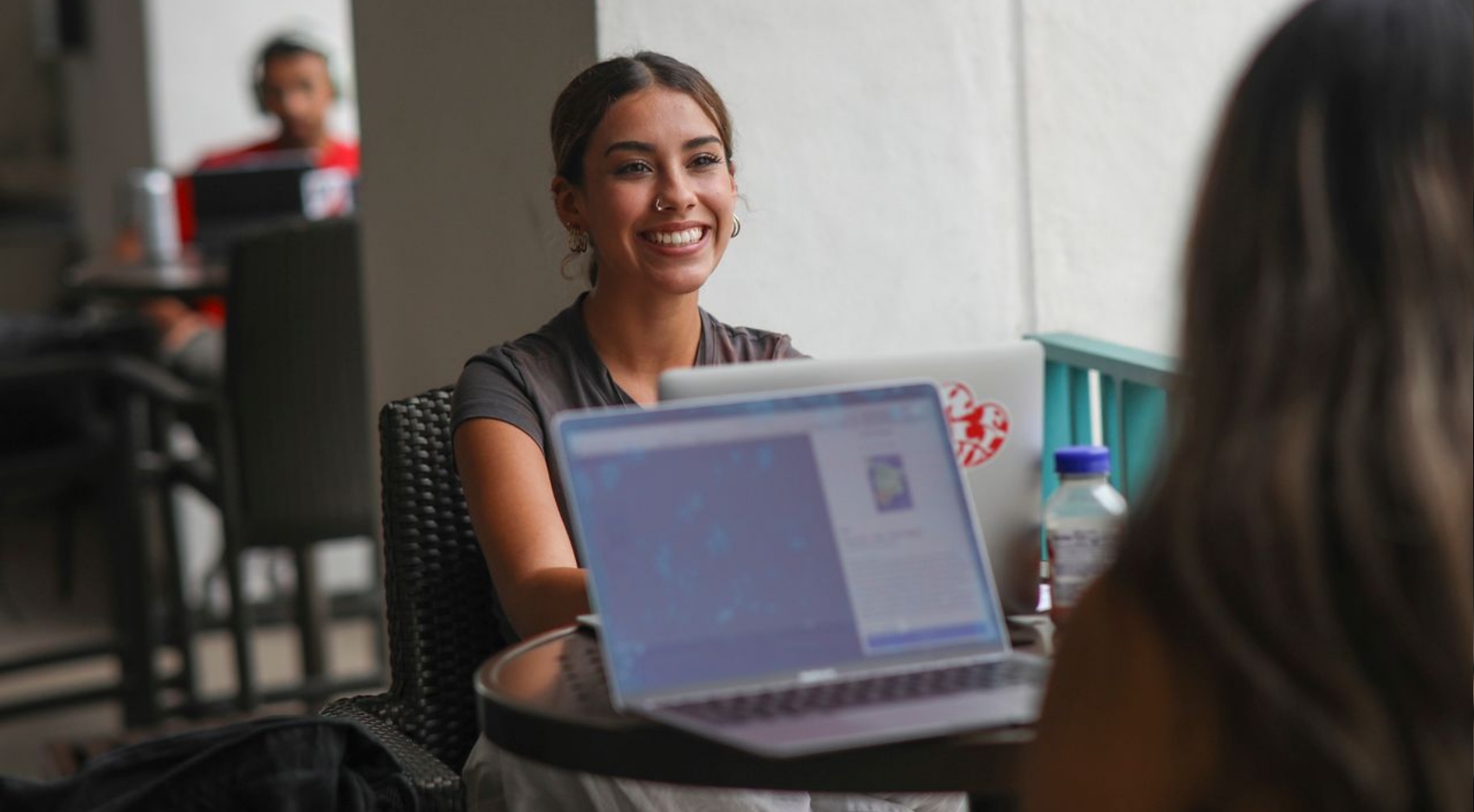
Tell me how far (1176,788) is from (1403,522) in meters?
0.17

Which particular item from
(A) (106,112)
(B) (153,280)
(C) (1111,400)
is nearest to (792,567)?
(C) (1111,400)

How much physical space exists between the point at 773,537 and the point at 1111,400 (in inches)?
51.3

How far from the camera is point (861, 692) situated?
4.51 feet

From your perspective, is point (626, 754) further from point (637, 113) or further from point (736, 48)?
point (736, 48)

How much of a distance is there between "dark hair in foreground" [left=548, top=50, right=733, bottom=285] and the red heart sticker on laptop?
698 millimetres

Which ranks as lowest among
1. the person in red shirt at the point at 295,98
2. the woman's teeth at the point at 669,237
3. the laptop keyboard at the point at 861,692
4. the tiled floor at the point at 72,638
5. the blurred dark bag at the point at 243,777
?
the tiled floor at the point at 72,638

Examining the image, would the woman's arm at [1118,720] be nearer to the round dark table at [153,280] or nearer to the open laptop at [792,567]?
the open laptop at [792,567]

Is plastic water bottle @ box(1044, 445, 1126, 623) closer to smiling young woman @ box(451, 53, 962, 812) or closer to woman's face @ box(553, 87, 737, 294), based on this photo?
smiling young woman @ box(451, 53, 962, 812)

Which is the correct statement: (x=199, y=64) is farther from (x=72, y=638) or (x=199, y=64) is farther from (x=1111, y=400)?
(x=1111, y=400)

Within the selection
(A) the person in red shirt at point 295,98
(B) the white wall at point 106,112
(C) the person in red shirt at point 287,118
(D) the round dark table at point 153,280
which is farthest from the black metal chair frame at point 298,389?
(B) the white wall at point 106,112

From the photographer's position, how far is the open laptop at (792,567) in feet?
4.41

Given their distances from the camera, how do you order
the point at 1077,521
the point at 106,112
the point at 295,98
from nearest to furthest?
the point at 1077,521 < the point at 295,98 < the point at 106,112

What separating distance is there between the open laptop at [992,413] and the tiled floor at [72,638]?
3177mm

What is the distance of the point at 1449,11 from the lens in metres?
0.97
